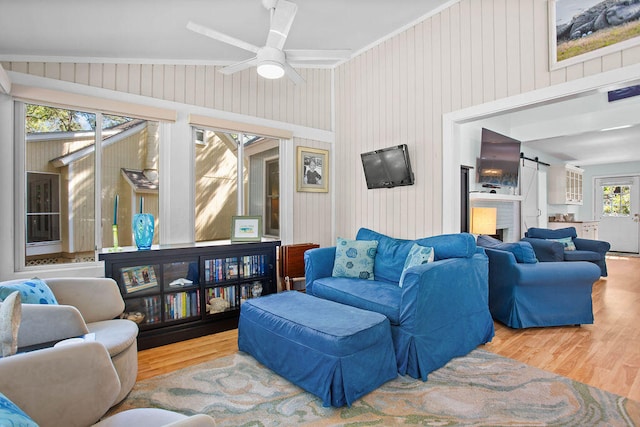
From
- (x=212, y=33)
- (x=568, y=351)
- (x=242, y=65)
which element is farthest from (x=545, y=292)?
(x=212, y=33)

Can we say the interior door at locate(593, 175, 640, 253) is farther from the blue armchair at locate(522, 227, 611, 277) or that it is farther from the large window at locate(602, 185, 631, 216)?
the blue armchair at locate(522, 227, 611, 277)

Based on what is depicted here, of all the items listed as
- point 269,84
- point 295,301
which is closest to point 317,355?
point 295,301

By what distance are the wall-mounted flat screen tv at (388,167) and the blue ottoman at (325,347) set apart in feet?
5.55

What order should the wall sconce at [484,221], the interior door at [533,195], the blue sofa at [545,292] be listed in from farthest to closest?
1. the interior door at [533,195]
2. the wall sconce at [484,221]
3. the blue sofa at [545,292]

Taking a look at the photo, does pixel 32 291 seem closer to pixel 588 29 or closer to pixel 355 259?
pixel 355 259

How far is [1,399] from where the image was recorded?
74cm

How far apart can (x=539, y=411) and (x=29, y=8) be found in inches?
157

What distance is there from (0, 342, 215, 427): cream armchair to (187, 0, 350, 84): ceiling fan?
1.94m

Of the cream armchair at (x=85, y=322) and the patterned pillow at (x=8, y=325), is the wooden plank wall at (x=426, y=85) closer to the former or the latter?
the cream armchair at (x=85, y=322)

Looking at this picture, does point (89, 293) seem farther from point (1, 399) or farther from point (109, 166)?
point (1, 399)

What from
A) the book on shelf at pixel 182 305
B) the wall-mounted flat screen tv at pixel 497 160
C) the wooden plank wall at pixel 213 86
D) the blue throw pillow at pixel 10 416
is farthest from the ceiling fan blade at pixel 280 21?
the wall-mounted flat screen tv at pixel 497 160

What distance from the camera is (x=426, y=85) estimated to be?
3348mm

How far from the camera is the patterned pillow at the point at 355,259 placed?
10.5 feet

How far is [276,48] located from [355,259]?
1981 millimetres
